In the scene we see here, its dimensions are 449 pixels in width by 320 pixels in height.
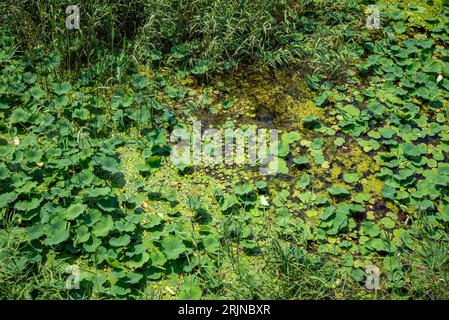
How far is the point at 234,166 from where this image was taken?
379 cm

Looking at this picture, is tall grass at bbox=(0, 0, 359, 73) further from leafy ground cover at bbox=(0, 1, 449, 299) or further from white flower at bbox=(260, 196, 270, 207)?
white flower at bbox=(260, 196, 270, 207)

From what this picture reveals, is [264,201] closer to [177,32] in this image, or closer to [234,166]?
[234,166]

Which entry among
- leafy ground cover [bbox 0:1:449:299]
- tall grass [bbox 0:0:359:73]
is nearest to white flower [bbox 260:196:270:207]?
leafy ground cover [bbox 0:1:449:299]

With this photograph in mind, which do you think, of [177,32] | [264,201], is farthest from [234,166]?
[177,32]

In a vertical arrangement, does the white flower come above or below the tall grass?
below

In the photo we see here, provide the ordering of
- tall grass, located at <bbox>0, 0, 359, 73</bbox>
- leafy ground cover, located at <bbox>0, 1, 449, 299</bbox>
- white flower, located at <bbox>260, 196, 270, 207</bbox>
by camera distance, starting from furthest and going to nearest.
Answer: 1. tall grass, located at <bbox>0, 0, 359, 73</bbox>
2. white flower, located at <bbox>260, 196, 270, 207</bbox>
3. leafy ground cover, located at <bbox>0, 1, 449, 299</bbox>

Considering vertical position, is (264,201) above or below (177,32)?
below

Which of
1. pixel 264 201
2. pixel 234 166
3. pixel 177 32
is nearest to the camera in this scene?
pixel 264 201

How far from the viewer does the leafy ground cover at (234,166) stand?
10.3 ft

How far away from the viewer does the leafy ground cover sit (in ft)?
10.3

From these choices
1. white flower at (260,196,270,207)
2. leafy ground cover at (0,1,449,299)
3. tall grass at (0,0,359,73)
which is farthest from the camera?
tall grass at (0,0,359,73)

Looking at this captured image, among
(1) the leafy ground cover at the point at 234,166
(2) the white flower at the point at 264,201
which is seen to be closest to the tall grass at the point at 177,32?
Answer: (1) the leafy ground cover at the point at 234,166

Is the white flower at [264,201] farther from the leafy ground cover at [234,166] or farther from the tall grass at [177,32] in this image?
the tall grass at [177,32]
